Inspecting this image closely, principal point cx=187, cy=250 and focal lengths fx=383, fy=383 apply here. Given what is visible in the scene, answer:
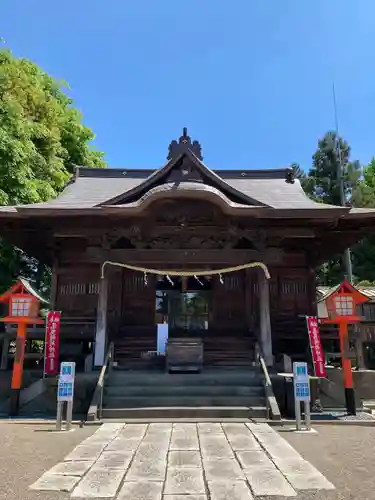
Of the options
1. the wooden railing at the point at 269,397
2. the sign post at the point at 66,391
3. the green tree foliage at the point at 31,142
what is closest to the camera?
the sign post at the point at 66,391

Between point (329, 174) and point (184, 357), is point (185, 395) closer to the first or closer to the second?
point (184, 357)

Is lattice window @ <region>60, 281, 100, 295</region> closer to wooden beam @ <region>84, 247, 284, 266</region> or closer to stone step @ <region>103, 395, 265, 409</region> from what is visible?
wooden beam @ <region>84, 247, 284, 266</region>

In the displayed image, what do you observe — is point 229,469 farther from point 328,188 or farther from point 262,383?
point 328,188

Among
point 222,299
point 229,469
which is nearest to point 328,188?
point 222,299

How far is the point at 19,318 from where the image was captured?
8.83m

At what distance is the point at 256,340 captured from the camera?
11.3 meters

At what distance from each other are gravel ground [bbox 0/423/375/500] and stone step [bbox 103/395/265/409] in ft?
3.94

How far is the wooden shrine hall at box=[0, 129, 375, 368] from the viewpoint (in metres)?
10.2

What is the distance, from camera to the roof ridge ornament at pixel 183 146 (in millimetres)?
11922

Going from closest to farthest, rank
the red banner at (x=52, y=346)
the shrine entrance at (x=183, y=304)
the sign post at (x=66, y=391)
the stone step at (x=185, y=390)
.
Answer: the sign post at (x=66, y=391) < the stone step at (x=185, y=390) < the red banner at (x=52, y=346) < the shrine entrance at (x=183, y=304)

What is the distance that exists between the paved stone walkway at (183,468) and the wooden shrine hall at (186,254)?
4.19 metres

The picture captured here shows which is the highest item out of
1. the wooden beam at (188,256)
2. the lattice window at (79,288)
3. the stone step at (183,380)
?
the wooden beam at (188,256)

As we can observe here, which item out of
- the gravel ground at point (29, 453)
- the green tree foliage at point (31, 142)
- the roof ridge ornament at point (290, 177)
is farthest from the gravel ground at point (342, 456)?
the green tree foliage at point (31, 142)

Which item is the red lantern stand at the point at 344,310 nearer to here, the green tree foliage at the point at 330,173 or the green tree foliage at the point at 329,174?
the green tree foliage at the point at 329,174
